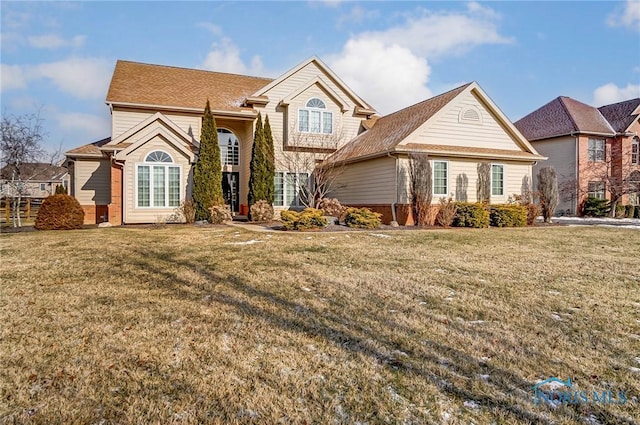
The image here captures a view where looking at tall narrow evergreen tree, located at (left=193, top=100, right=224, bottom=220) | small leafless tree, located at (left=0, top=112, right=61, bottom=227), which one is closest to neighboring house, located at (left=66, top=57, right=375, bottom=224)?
tall narrow evergreen tree, located at (left=193, top=100, right=224, bottom=220)

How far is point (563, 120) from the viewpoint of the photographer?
2772 centimetres

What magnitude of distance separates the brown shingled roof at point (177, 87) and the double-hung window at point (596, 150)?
75.4 ft

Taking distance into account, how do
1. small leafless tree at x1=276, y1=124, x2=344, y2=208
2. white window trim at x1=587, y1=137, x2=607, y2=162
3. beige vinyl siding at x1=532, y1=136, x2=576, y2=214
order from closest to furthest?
small leafless tree at x1=276, y1=124, x2=344, y2=208, beige vinyl siding at x1=532, y1=136, x2=576, y2=214, white window trim at x1=587, y1=137, x2=607, y2=162

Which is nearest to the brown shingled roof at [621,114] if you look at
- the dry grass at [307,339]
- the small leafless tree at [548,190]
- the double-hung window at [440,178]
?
the small leafless tree at [548,190]

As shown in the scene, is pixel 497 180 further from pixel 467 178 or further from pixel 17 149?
pixel 17 149

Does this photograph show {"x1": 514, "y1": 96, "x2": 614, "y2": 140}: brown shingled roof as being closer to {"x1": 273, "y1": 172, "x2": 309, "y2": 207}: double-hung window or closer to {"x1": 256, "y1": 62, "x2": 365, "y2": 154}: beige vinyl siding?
{"x1": 256, "y1": 62, "x2": 365, "y2": 154}: beige vinyl siding

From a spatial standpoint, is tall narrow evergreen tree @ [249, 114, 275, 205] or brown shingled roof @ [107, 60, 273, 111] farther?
brown shingled roof @ [107, 60, 273, 111]

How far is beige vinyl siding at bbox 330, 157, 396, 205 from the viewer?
1698cm

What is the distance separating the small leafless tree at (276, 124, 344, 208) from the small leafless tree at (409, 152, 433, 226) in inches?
178

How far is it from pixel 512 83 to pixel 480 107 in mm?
6948

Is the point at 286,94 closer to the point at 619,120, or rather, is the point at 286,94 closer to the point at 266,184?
the point at 266,184

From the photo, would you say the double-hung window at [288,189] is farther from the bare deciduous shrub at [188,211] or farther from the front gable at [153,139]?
the front gable at [153,139]

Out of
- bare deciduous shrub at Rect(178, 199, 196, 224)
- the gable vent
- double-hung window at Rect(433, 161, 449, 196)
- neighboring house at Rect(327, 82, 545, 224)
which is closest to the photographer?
bare deciduous shrub at Rect(178, 199, 196, 224)

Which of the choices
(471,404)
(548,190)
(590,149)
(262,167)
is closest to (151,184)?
(262,167)
